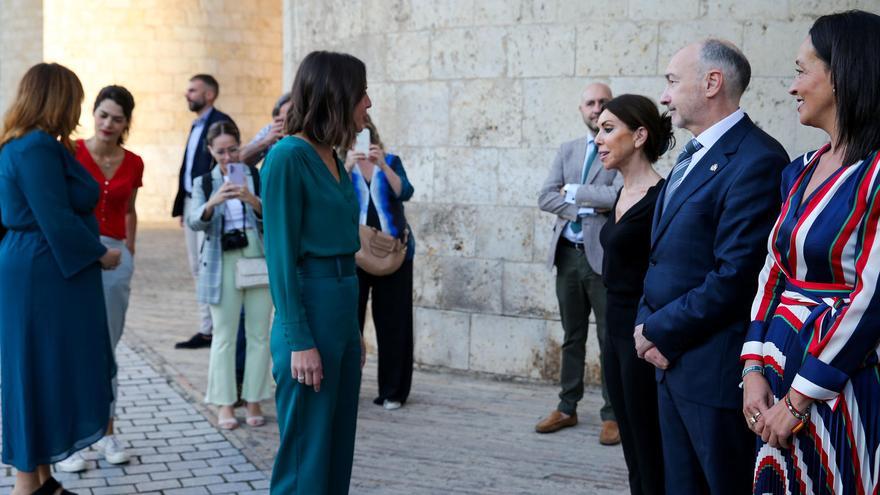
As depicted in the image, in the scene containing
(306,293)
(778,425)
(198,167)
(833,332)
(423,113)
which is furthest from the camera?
(198,167)

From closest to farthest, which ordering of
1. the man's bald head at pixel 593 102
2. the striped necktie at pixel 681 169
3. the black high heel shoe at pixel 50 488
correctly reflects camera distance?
1. the striped necktie at pixel 681 169
2. the black high heel shoe at pixel 50 488
3. the man's bald head at pixel 593 102

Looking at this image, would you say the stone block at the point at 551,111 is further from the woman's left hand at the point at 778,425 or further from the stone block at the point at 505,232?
the woman's left hand at the point at 778,425

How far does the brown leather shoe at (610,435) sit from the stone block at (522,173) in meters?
1.82

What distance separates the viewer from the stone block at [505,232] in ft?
22.5

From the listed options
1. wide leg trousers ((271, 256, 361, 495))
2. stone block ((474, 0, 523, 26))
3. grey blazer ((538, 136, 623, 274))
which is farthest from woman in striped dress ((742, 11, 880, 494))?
stone block ((474, 0, 523, 26))

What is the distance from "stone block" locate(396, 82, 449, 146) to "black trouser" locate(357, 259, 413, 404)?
119 cm

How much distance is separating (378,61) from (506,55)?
1.13 metres

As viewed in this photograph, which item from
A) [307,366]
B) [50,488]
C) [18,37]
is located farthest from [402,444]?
[18,37]

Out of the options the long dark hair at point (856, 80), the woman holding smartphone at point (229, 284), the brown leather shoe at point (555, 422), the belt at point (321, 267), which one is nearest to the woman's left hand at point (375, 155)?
the woman holding smartphone at point (229, 284)

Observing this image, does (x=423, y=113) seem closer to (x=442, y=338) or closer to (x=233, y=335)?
(x=442, y=338)

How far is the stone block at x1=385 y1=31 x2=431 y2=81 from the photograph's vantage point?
721 cm

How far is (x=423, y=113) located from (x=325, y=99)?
3827 millimetres

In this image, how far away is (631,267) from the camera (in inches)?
151

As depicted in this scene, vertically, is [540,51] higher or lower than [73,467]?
higher
